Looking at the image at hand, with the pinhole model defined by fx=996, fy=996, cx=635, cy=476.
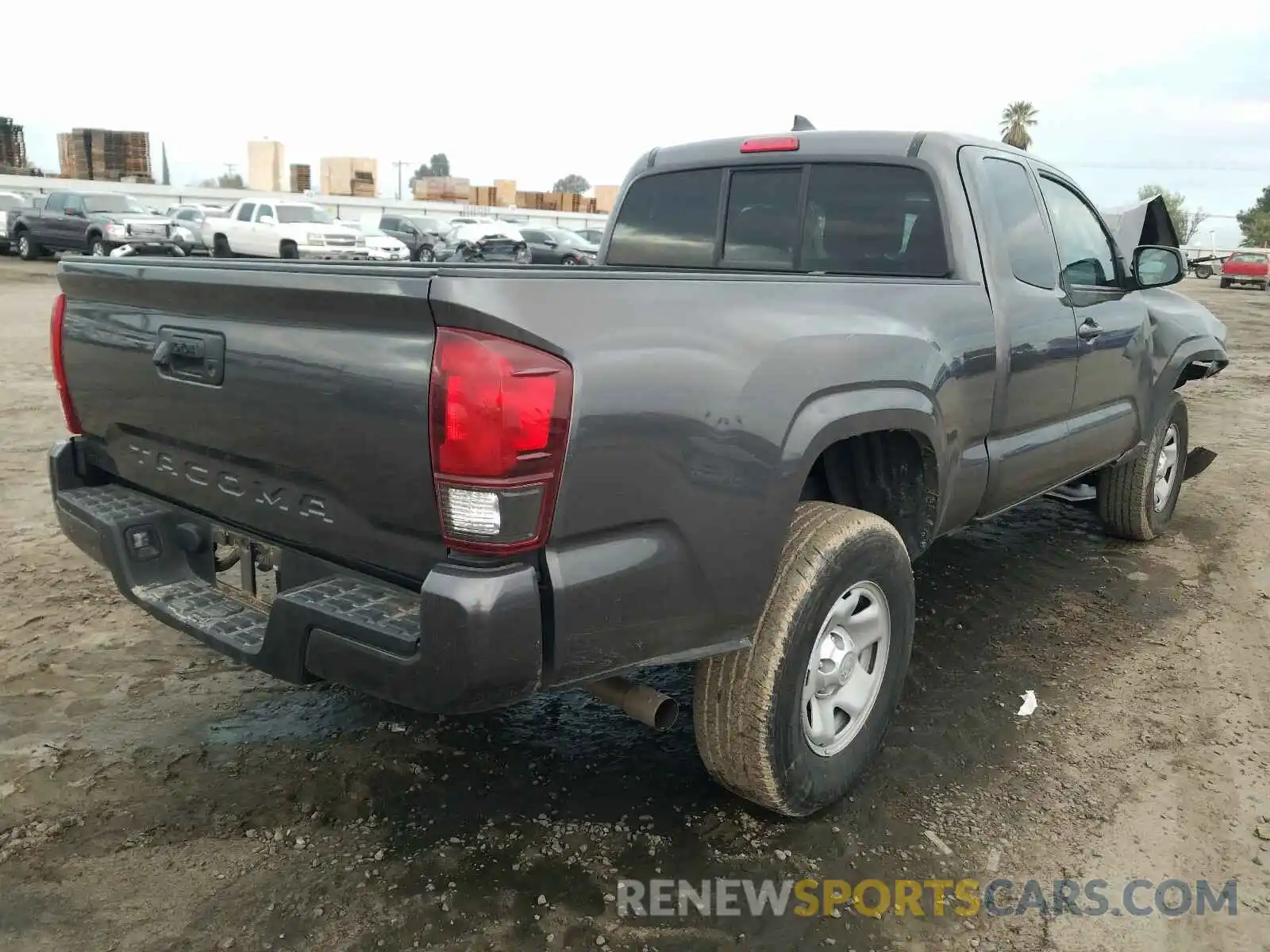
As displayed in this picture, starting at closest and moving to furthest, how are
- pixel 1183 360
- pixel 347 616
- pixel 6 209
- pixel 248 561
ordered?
1. pixel 347 616
2. pixel 248 561
3. pixel 1183 360
4. pixel 6 209

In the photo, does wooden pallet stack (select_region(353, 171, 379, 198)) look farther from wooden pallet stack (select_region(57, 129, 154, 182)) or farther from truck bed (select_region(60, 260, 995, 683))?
truck bed (select_region(60, 260, 995, 683))

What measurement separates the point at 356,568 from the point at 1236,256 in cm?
4633

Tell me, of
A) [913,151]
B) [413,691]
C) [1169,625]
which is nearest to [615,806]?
[413,691]

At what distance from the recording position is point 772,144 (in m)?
3.96

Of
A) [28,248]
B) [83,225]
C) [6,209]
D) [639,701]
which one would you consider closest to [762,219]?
[639,701]

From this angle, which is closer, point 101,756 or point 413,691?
point 413,691

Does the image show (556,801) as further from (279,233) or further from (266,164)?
(266,164)

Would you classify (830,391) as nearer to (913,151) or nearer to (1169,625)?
(913,151)

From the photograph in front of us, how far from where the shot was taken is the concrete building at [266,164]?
2474 inches

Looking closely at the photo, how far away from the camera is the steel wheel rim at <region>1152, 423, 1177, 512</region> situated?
18.0 feet

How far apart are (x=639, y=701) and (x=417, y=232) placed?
1162 inches

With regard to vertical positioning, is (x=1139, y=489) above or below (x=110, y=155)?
below

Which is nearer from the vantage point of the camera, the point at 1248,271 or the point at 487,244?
the point at 487,244

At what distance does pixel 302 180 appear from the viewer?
191 feet
